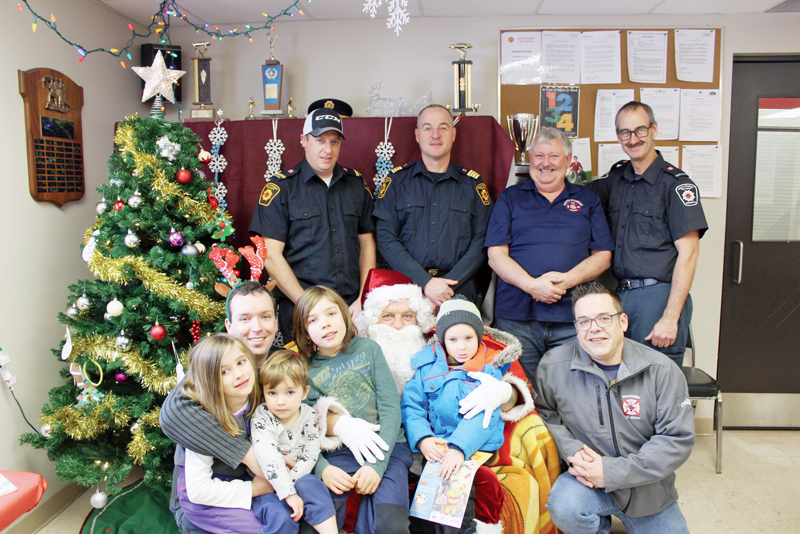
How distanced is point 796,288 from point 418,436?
2930 mm

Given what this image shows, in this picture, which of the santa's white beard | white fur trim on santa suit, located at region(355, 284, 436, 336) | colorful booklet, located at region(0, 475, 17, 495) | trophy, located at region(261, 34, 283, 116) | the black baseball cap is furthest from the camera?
trophy, located at region(261, 34, 283, 116)

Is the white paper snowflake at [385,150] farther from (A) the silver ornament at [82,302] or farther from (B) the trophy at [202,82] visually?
(A) the silver ornament at [82,302]

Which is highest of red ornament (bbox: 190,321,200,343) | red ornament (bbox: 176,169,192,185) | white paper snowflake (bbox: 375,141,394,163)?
white paper snowflake (bbox: 375,141,394,163)

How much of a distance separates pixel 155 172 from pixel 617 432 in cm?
234

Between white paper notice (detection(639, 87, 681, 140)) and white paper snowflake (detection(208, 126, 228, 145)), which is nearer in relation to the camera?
white paper snowflake (detection(208, 126, 228, 145))

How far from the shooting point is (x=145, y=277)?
8.06ft

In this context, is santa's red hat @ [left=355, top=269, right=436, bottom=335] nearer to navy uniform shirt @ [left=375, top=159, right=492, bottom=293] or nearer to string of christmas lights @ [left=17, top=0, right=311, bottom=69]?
navy uniform shirt @ [left=375, top=159, right=492, bottom=293]

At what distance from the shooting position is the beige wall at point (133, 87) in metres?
2.46

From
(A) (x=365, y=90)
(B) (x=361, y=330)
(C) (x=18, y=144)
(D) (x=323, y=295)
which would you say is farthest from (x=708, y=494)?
(C) (x=18, y=144)

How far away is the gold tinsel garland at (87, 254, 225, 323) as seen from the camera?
243cm

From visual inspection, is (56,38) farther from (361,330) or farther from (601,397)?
(601,397)

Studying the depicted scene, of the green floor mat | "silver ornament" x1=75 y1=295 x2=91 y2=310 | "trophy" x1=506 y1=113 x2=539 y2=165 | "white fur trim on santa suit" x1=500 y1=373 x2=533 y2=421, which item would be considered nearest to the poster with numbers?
"trophy" x1=506 y1=113 x2=539 y2=165

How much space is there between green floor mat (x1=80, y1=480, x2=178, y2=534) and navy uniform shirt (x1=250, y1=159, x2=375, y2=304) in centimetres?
126

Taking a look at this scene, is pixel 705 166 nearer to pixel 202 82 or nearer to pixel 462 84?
pixel 462 84
